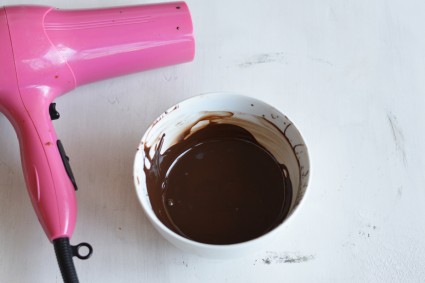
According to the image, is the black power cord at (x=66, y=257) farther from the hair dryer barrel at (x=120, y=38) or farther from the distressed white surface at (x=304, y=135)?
the hair dryer barrel at (x=120, y=38)

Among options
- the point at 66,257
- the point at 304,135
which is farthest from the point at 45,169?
the point at 304,135

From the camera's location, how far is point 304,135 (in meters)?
0.72

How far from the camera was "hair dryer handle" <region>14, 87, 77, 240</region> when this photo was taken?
0.61 m

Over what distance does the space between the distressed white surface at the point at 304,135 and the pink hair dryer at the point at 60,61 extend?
0.04m

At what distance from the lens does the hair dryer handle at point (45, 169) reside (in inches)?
23.9

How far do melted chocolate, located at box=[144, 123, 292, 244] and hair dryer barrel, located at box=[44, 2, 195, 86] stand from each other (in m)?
0.14

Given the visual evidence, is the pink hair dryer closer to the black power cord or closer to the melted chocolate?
the black power cord

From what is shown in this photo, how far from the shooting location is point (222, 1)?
821 millimetres

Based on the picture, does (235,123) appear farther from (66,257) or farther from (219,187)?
(66,257)

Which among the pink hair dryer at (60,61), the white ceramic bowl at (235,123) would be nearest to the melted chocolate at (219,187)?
the white ceramic bowl at (235,123)

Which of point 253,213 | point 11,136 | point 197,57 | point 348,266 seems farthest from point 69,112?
point 348,266

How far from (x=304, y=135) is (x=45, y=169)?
34 centimetres

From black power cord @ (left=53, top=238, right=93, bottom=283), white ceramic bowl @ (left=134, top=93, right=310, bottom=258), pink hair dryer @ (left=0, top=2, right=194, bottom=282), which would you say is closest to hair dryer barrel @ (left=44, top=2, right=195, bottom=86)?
pink hair dryer @ (left=0, top=2, right=194, bottom=282)

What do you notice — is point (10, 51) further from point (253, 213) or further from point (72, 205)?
point (253, 213)
